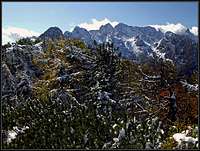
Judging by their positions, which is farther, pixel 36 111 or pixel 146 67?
pixel 146 67

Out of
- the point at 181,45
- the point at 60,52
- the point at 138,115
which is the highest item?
the point at 60,52

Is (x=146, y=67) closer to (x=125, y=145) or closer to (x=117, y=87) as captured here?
(x=117, y=87)

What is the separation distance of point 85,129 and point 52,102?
4990mm

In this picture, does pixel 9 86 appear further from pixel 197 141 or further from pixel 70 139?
pixel 197 141

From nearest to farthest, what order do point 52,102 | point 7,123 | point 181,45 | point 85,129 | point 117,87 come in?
point 85,129 → point 7,123 → point 52,102 → point 117,87 → point 181,45

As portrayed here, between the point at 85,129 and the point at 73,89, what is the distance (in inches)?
352

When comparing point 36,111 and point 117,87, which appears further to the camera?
point 117,87

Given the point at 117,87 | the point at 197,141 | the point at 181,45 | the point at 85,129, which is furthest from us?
the point at 181,45

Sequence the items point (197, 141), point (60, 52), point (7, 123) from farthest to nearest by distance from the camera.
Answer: point (60, 52)
point (7, 123)
point (197, 141)

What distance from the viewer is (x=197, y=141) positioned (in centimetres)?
1692

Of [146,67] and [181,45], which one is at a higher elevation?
[146,67]

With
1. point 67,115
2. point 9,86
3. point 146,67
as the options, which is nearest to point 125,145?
point 67,115

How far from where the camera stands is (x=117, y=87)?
2630 cm

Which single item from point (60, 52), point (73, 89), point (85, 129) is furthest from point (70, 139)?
point (60, 52)
